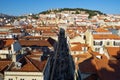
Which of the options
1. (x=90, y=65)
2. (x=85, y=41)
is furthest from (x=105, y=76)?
(x=85, y=41)

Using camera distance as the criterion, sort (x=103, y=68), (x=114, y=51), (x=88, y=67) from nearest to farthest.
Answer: (x=103, y=68)
(x=88, y=67)
(x=114, y=51)

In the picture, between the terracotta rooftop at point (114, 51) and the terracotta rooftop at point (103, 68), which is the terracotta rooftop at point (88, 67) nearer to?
the terracotta rooftop at point (103, 68)

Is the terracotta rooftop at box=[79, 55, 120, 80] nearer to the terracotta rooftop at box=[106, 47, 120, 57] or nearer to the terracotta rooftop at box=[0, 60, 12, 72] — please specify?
the terracotta rooftop at box=[106, 47, 120, 57]

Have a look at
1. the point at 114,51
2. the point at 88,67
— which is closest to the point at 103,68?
the point at 88,67

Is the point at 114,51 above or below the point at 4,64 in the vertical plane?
below

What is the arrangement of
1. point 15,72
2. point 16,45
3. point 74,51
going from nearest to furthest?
point 15,72
point 16,45
point 74,51

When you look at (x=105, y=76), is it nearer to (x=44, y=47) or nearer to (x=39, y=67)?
(x=39, y=67)

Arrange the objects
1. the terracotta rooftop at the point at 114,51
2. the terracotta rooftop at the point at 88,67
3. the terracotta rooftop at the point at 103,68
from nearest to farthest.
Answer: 1. the terracotta rooftop at the point at 103,68
2. the terracotta rooftop at the point at 88,67
3. the terracotta rooftop at the point at 114,51

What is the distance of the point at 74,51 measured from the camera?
7738 centimetres

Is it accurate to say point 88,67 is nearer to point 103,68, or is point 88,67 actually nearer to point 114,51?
point 103,68

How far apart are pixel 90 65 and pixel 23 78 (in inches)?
570

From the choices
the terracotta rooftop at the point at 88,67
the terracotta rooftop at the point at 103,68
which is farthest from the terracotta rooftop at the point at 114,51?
the terracotta rooftop at the point at 88,67

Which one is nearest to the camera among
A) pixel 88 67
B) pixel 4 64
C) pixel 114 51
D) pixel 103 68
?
pixel 4 64

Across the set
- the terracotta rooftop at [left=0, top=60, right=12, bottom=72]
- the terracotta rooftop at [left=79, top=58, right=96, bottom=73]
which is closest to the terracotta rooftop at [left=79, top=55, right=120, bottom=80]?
the terracotta rooftop at [left=79, top=58, right=96, bottom=73]
